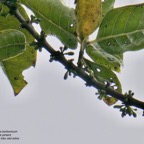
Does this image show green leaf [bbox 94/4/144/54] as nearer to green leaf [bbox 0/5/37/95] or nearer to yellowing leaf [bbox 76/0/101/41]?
yellowing leaf [bbox 76/0/101/41]

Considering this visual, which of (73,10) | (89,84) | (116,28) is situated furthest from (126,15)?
(89,84)

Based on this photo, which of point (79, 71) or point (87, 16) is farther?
point (87, 16)

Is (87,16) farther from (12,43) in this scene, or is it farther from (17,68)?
(17,68)

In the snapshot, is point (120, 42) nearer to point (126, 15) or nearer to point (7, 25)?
point (126, 15)

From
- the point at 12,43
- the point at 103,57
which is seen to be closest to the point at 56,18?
the point at 12,43

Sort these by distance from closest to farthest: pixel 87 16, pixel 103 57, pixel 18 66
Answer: pixel 87 16, pixel 103 57, pixel 18 66

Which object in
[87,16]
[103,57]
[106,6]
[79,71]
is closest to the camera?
[79,71]
